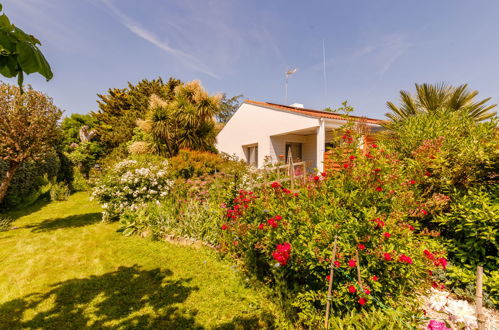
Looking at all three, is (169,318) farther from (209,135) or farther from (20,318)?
(209,135)

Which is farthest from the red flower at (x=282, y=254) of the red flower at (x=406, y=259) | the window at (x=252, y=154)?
the window at (x=252, y=154)

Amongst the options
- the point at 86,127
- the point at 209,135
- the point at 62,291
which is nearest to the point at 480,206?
the point at 62,291

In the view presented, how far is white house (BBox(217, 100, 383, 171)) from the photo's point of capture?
10148 millimetres

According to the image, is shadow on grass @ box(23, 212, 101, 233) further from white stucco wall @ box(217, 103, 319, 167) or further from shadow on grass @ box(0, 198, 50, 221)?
white stucco wall @ box(217, 103, 319, 167)

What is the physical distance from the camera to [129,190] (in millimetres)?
7191

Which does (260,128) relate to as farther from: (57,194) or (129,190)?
(57,194)

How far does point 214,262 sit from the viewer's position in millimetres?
4438

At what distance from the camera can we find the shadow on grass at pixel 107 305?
2.88 meters

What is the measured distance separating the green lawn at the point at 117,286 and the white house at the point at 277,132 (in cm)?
672

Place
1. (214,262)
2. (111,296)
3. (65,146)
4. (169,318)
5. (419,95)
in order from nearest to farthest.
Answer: (169,318) < (111,296) < (214,262) < (419,95) < (65,146)

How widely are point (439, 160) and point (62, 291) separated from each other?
684 cm

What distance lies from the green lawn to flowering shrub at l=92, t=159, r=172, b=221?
1.38 metres

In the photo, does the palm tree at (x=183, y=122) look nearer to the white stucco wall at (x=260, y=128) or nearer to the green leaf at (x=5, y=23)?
the white stucco wall at (x=260, y=128)

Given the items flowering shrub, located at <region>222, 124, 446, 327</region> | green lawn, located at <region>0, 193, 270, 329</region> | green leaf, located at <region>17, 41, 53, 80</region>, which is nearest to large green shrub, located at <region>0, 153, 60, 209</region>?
green lawn, located at <region>0, 193, 270, 329</region>
